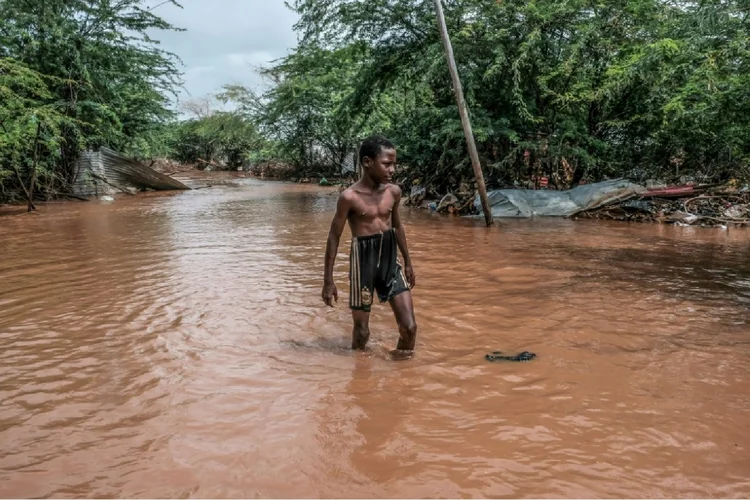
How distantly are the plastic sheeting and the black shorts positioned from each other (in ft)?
28.8

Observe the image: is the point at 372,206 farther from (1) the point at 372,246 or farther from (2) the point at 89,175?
(2) the point at 89,175

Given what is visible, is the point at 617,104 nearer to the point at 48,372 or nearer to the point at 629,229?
the point at 629,229

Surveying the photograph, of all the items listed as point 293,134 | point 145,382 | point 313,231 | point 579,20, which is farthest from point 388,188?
point 293,134

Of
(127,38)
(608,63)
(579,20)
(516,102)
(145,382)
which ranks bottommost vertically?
(145,382)

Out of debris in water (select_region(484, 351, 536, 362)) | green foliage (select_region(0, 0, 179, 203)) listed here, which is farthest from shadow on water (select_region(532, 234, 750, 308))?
green foliage (select_region(0, 0, 179, 203))

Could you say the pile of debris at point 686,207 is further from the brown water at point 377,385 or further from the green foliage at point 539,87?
the brown water at point 377,385

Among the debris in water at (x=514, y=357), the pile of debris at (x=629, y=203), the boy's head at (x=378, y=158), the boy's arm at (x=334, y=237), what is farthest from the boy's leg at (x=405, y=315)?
the pile of debris at (x=629, y=203)

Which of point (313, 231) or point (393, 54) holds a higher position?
point (393, 54)

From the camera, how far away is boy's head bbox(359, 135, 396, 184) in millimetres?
3441

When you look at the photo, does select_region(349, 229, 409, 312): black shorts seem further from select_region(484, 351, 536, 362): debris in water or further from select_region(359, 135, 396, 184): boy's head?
select_region(484, 351, 536, 362): debris in water

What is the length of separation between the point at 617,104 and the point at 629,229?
4.22m

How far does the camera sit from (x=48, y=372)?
11.4 feet

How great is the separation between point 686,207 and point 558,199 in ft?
8.30

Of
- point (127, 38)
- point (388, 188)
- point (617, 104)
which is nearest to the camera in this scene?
point (388, 188)
